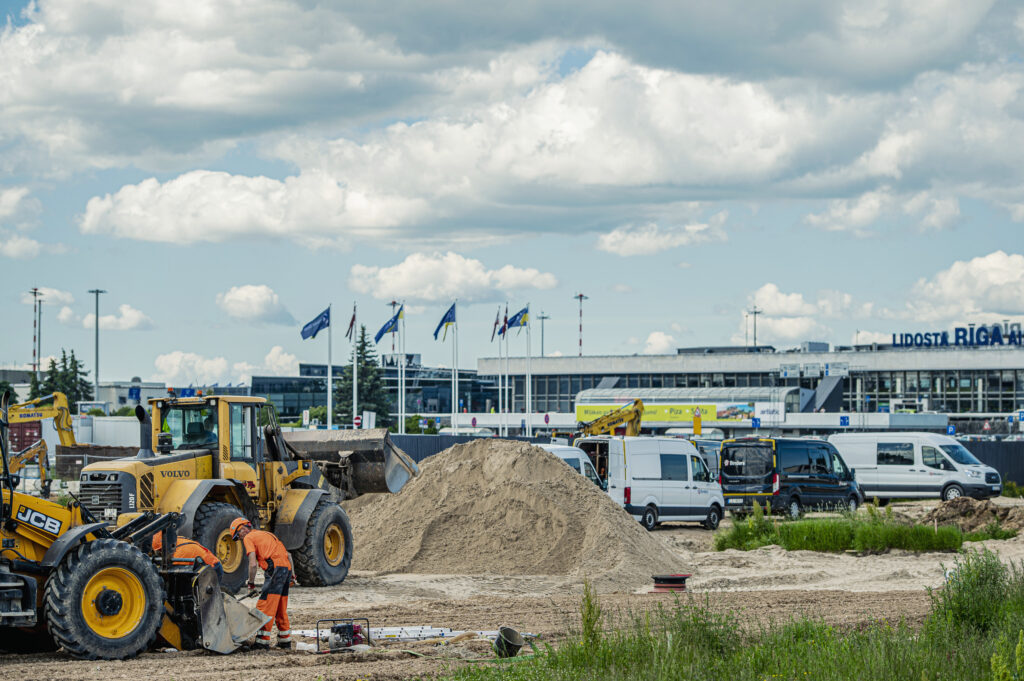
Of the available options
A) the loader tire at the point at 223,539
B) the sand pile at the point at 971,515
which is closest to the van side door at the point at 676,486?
the sand pile at the point at 971,515

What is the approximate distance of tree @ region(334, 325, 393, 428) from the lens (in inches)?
3159

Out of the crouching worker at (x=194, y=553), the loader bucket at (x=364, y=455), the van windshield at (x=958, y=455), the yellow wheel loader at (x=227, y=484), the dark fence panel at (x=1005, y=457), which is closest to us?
the crouching worker at (x=194, y=553)

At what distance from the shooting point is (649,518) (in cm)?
2838

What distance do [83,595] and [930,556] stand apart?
648 inches

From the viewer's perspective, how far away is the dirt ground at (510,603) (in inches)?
423

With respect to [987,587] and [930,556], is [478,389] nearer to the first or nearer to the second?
[930,556]

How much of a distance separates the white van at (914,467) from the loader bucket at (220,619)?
2853 cm

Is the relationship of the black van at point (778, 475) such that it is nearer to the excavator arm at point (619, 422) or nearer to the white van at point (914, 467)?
the white van at point (914, 467)

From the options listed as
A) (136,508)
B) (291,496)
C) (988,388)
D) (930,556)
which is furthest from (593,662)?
(988,388)

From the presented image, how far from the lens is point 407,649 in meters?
Result: 12.0

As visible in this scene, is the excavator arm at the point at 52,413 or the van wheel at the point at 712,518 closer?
the excavator arm at the point at 52,413

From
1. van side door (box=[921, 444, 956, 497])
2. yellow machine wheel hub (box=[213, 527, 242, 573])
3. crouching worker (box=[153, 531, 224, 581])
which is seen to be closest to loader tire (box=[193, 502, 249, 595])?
yellow machine wheel hub (box=[213, 527, 242, 573])

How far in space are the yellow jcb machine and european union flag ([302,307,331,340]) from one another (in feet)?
133

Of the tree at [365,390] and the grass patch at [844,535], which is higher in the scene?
the tree at [365,390]
